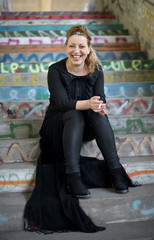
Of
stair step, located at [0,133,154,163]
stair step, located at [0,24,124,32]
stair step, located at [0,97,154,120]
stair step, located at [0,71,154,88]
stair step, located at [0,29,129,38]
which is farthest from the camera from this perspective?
stair step, located at [0,24,124,32]

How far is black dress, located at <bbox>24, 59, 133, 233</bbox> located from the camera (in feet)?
5.94

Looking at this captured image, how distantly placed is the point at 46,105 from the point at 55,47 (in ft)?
4.33

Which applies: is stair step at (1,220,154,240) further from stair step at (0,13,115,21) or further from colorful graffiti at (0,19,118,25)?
stair step at (0,13,115,21)

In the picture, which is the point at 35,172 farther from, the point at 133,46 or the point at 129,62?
the point at 133,46

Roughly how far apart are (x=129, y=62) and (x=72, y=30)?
1.44 meters

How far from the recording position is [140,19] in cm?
387

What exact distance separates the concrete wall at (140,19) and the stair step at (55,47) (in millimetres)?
164

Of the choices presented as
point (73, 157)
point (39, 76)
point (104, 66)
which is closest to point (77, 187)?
point (73, 157)

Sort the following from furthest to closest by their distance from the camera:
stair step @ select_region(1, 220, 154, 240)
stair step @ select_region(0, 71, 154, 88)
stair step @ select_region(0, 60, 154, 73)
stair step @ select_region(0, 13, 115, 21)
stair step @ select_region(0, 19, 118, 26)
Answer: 1. stair step @ select_region(0, 13, 115, 21)
2. stair step @ select_region(0, 19, 118, 26)
3. stair step @ select_region(0, 60, 154, 73)
4. stair step @ select_region(0, 71, 154, 88)
5. stair step @ select_region(1, 220, 154, 240)

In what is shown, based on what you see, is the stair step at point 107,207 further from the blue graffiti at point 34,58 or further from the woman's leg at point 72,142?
the blue graffiti at point 34,58

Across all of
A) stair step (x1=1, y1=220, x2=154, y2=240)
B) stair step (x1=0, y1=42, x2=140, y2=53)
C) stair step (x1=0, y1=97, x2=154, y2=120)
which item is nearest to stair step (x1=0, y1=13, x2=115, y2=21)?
stair step (x1=0, y1=42, x2=140, y2=53)

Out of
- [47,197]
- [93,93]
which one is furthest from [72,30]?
[47,197]

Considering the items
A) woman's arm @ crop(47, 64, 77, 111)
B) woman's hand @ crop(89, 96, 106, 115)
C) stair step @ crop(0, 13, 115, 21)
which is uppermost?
stair step @ crop(0, 13, 115, 21)

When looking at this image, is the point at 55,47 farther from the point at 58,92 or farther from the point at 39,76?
the point at 58,92
